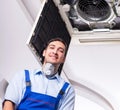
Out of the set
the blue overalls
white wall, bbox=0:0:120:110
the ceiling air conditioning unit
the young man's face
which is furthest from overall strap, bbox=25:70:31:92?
the ceiling air conditioning unit

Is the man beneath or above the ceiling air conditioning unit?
above

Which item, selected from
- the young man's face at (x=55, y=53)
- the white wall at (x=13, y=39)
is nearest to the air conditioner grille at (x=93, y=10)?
the white wall at (x=13, y=39)

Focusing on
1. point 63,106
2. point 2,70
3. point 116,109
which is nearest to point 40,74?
point 63,106

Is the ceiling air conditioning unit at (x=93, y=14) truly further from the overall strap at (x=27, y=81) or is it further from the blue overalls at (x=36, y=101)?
the blue overalls at (x=36, y=101)

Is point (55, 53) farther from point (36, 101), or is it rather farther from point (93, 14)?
point (93, 14)

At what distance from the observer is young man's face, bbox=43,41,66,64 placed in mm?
1937

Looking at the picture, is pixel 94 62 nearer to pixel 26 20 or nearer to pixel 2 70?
pixel 26 20

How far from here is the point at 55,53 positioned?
1950mm

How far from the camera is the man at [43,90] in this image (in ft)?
5.80

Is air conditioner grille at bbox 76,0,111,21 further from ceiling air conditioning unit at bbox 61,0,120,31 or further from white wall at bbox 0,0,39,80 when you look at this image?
white wall at bbox 0,0,39,80

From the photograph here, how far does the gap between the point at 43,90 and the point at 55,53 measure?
263 millimetres

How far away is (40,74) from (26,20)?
0.93m

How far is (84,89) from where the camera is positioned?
3.66 metres

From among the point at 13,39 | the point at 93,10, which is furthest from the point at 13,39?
the point at 93,10
